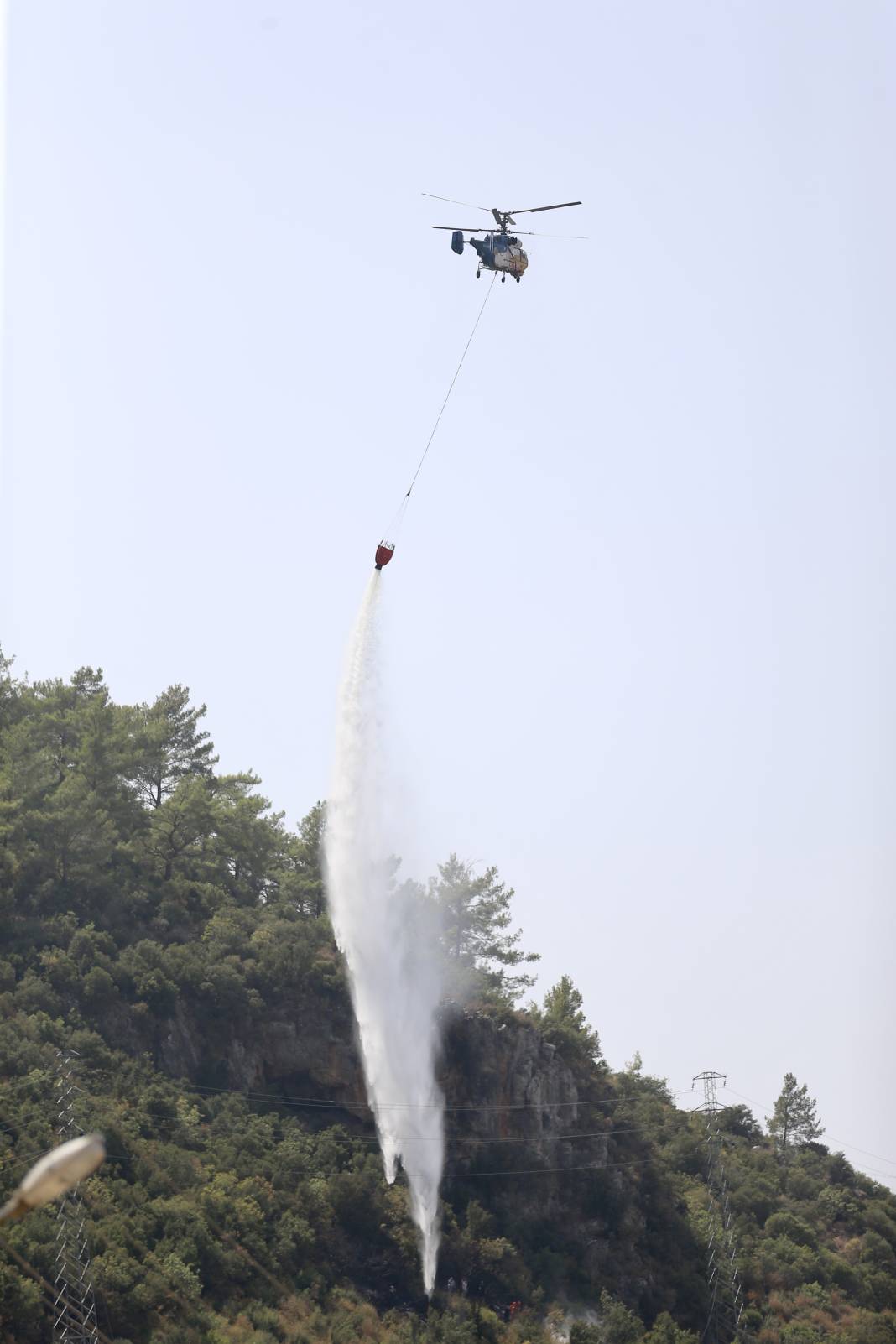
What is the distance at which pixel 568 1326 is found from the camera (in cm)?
6053

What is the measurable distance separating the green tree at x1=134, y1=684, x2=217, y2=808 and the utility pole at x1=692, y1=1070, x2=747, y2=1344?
3466 centimetres

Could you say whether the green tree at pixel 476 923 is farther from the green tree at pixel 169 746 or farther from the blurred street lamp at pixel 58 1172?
the blurred street lamp at pixel 58 1172

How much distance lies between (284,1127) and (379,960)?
8.84 meters

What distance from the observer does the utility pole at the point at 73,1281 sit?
155 feet

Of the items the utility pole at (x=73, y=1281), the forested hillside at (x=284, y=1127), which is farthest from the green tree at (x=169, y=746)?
the utility pole at (x=73, y=1281)

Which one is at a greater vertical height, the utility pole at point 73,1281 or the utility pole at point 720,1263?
the utility pole at point 720,1263

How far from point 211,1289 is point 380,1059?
16.0 meters

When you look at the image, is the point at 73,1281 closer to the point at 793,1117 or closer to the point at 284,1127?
the point at 284,1127

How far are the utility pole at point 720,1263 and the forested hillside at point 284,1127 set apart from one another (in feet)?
2.14

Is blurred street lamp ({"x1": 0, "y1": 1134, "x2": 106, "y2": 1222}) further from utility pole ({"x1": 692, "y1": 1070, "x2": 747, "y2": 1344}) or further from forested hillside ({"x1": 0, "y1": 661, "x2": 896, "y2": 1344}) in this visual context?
utility pole ({"x1": 692, "y1": 1070, "x2": 747, "y2": 1344})

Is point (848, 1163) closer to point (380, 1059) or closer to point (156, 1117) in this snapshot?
point (380, 1059)

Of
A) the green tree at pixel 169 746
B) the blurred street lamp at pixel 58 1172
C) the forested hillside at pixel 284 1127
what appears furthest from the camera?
the green tree at pixel 169 746

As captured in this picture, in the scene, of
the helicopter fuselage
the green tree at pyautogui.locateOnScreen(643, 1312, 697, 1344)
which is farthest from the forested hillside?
the helicopter fuselage

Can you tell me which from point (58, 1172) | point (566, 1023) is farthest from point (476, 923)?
point (58, 1172)
